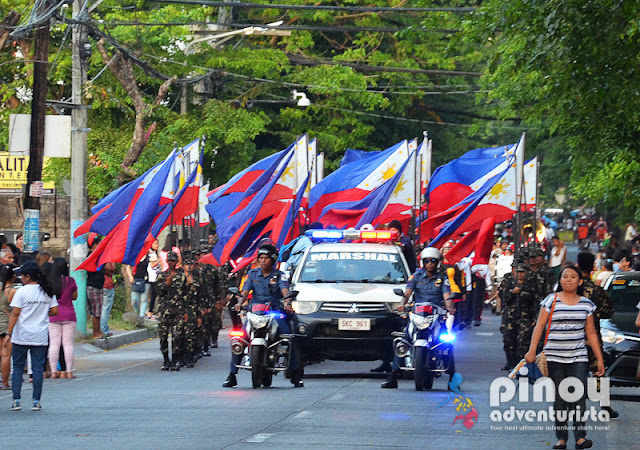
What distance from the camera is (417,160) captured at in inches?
971

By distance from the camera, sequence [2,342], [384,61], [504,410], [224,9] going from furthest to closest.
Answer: [384,61] → [224,9] → [2,342] → [504,410]

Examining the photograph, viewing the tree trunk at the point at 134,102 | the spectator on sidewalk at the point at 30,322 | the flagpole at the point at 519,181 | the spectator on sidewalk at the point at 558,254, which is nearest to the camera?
the spectator on sidewalk at the point at 30,322

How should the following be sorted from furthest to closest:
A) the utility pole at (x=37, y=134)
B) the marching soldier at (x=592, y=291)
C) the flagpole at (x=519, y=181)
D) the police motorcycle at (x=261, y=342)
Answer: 1. the utility pole at (x=37, y=134)
2. the flagpole at (x=519, y=181)
3. the police motorcycle at (x=261, y=342)
4. the marching soldier at (x=592, y=291)

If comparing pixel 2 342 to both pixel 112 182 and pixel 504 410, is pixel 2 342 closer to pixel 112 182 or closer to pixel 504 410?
pixel 504 410

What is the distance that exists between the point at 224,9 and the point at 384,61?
6.65m

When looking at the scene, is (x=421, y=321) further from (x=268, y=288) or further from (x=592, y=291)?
(x=592, y=291)

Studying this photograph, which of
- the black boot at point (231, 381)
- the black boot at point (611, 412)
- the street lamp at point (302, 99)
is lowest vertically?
the black boot at point (611, 412)

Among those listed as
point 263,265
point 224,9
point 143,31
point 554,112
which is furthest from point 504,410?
point 224,9

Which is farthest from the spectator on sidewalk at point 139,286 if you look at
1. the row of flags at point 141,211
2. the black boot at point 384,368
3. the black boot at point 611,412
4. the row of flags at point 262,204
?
the black boot at point 611,412

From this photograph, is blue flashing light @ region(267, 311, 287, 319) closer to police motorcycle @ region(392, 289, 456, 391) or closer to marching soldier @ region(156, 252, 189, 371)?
police motorcycle @ region(392, 289, 456, 391)

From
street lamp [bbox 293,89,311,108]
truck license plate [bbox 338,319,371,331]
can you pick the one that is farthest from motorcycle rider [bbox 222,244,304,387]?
street lamp [bbox 293,89,311,108]

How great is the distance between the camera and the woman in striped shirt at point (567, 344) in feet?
36.9

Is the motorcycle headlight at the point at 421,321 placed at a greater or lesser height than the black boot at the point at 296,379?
greater

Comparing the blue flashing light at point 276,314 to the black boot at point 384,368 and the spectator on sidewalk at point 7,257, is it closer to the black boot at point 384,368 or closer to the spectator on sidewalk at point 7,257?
the black boot at point 384,368
